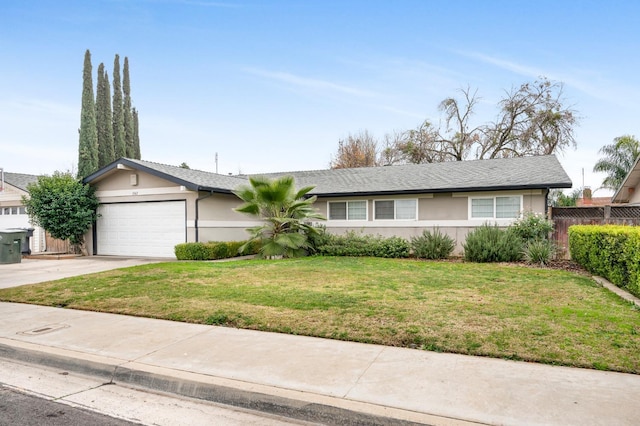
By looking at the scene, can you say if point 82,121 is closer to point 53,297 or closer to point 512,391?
point 53,297

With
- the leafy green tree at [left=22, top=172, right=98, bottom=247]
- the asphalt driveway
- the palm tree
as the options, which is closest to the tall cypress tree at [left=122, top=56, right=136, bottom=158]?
the leafy green tree at [left=22, top=172, right=98, bottom=247]

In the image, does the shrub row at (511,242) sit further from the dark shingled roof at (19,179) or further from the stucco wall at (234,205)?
the dark shingled roof at (19,179)

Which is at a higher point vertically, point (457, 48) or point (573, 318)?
point (457, 48)

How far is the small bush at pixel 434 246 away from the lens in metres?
14.1

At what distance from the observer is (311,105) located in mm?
24641

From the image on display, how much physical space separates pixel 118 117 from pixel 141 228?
67.8 feet

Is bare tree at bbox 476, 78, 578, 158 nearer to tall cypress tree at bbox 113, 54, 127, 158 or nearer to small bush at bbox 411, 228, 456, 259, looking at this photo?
small bush at bbox 411, 228, 456, 259

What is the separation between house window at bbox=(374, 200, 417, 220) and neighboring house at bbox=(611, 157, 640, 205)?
998 cm

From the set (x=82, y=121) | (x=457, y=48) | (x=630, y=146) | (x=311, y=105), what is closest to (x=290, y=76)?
(x=311, y=105)

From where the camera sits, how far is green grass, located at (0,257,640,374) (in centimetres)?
481

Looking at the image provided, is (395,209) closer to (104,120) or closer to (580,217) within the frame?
(580,217)

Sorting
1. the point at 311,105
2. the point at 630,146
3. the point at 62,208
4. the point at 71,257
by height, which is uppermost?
the point at 311,105

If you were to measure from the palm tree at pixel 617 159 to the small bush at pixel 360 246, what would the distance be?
809 inches

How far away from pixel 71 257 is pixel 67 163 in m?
31.0
